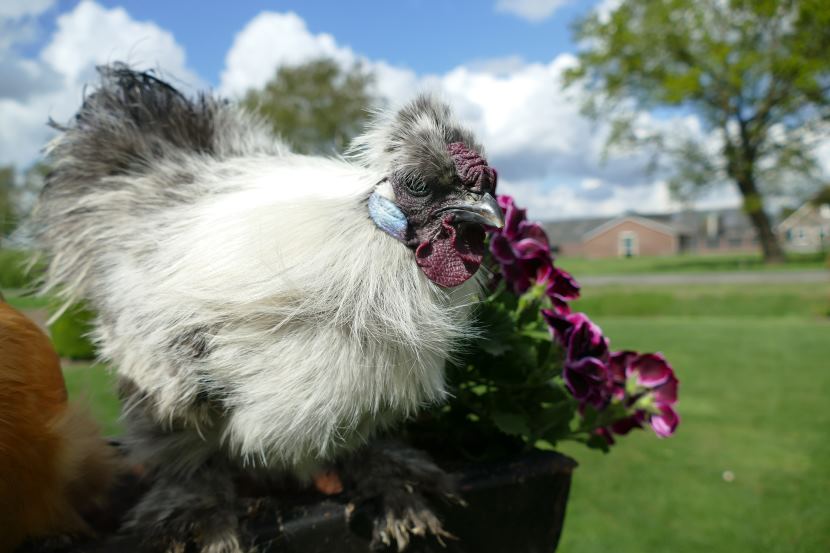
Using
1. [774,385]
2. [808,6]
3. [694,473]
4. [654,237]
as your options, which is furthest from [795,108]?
[654,237]

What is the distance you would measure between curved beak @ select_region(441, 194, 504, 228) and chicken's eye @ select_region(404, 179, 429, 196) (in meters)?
0.05

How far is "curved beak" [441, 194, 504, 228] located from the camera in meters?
0.97

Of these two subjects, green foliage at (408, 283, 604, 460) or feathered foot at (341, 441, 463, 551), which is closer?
feathered foot at (341, 441, 463, 551)

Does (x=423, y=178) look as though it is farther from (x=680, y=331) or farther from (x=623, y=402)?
(x=680, y=331)

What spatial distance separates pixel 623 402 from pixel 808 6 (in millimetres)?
17380

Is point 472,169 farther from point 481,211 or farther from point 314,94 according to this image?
point 314,94

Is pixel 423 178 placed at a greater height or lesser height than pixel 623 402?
greater

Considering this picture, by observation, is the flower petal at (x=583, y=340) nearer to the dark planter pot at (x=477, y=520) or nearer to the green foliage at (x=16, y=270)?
the dark planter pot at (x=477, y=520)

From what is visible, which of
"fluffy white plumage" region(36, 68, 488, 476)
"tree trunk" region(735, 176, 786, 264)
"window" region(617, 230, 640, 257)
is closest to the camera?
"fluffy white plumage" region(36, 68, 488, 476)

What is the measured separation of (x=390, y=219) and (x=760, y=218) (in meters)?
19.6

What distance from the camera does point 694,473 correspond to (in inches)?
121

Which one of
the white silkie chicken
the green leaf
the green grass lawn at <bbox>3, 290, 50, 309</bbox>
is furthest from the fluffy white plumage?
the green grass lawn at <bbox>3, 290, 50, 309</bbox>

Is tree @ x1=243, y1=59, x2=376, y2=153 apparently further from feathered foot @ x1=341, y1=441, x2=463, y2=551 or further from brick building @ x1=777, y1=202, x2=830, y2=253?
brick building @ x1=777, y1=202, x2=830, y2=253

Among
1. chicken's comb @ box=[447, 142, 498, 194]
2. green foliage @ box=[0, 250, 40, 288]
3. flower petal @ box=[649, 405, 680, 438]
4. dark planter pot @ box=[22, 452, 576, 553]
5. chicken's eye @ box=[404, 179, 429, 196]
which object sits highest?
chicken's comb @ box=[447, 142, 498, 194]
